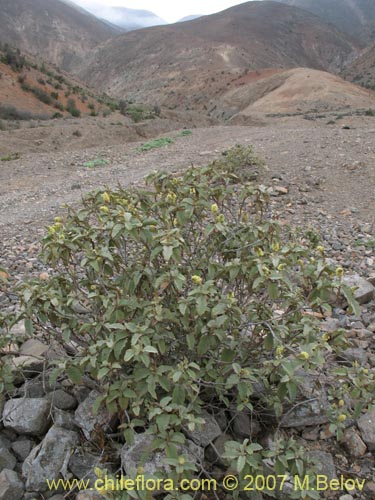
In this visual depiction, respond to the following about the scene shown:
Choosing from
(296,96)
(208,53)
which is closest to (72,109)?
(296,96)

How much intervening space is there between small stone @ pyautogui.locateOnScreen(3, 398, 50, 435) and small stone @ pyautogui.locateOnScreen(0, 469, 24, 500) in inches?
8.2

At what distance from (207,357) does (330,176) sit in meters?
4.42

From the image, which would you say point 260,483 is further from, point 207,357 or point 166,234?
point 166,234

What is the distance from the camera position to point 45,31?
68.3 meters

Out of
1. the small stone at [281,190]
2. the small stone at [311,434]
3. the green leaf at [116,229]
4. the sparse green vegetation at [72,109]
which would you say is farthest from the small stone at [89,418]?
the sparse green vegetation at [72,109]

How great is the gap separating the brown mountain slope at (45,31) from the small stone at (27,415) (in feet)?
224

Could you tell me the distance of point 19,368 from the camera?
7.45 feet

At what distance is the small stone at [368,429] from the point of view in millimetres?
2088

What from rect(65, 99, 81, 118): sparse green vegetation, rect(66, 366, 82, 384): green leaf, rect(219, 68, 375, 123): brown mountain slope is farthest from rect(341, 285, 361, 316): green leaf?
rect(65, 99, 81, 118): sparse green vegetation

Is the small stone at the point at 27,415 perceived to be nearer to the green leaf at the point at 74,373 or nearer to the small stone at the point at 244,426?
the green leaf at the point at 74,373

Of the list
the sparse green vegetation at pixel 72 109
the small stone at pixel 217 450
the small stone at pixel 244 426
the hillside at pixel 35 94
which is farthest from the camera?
the sparse green vegetation at pixel 72 109

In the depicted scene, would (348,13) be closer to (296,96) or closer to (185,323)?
(296,96)

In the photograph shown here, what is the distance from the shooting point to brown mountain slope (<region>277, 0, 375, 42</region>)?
269 ft

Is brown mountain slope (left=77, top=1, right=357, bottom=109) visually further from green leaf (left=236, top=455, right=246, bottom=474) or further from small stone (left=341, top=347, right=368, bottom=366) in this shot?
green leaf (left=236, top=455, right=246, bottom=474)
